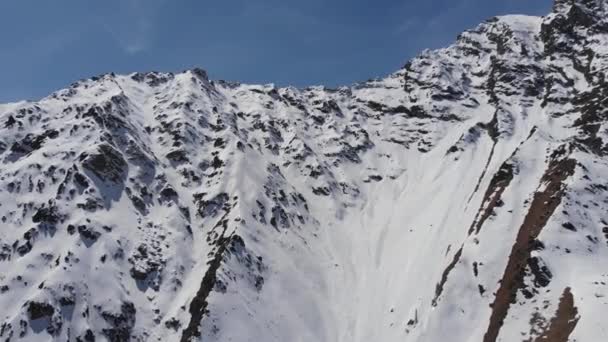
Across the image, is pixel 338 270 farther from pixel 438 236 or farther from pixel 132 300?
pixel 132 300

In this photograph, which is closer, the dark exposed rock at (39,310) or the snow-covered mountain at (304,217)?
the snow-covered mountain at (304,217)

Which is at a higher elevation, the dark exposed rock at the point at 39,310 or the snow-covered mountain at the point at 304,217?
the snow-covered mountain at the point at 304,217

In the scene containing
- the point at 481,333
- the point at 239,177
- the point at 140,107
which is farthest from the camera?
the point at 140,107

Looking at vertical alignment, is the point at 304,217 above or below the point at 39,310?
above

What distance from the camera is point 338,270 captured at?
124m

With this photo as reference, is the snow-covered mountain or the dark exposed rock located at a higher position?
the snow-covered mountain

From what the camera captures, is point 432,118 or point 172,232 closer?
point 172,232

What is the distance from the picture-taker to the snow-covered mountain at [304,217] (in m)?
96.1

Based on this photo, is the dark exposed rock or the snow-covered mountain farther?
the dark exposed rock

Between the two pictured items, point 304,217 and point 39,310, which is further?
point 304,217

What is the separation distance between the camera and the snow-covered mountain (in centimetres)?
9610

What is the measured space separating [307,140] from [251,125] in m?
14.4

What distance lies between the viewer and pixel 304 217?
138000 mm

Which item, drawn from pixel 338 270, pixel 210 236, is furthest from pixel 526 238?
pixel 210 236
